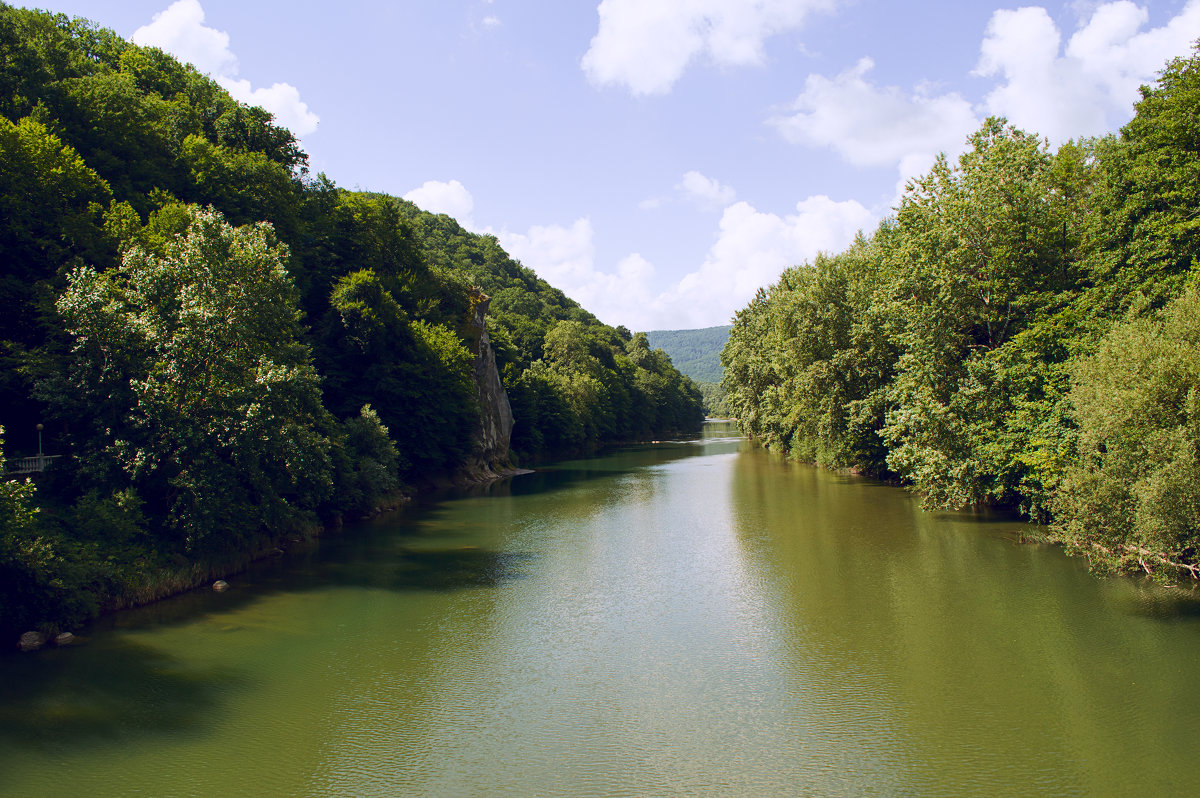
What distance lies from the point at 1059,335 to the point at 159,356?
30.2 meters

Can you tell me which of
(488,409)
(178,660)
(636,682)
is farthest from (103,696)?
(488,409)

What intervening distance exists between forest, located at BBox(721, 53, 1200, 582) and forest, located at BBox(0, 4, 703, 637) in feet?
79.8

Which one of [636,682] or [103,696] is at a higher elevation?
[103,696]

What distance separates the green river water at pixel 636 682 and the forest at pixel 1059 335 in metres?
2.80

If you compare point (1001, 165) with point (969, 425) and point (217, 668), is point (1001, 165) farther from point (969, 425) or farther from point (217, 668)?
point (217, 668)

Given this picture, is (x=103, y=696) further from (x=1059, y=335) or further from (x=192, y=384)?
(x=1059, y=335)

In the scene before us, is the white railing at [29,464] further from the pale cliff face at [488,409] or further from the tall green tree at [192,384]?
the pale cliff face at [488,409]

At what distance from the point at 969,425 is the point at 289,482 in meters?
26.1

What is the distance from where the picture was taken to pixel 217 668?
16047 mm

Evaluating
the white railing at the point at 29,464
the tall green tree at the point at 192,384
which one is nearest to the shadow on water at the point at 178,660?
the tall green tree at the point at 192,384

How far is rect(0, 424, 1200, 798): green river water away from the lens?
11320 mm

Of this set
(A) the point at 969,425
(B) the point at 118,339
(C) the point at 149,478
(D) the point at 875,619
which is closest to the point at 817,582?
(D) the point at 875,619

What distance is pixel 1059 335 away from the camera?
25.1 meters

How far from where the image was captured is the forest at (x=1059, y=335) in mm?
18594
